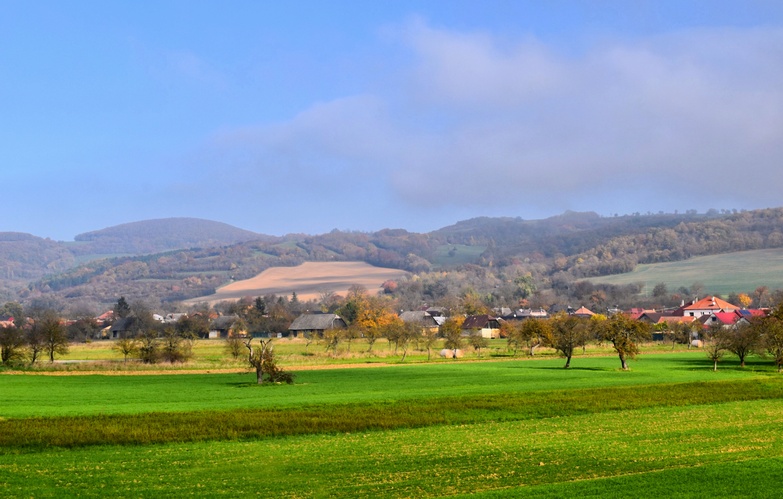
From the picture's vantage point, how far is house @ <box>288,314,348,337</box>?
160m

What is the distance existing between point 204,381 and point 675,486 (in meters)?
46.1

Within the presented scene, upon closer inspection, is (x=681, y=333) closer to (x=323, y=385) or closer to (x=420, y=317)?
(x=420, y=317)

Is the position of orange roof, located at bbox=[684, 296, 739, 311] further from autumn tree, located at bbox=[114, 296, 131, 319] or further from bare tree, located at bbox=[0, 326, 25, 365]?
bare tree, located at bbox=[0, 326, 25, 365]

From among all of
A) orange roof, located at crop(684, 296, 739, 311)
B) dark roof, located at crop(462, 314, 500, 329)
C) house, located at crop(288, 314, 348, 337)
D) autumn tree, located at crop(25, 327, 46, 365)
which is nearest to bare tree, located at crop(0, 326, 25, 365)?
autumn tree, located at crop(25, 327, 46, 365)

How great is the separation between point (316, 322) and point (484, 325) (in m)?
35.2

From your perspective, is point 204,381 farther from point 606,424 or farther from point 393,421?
point 606,424

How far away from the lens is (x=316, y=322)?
162m

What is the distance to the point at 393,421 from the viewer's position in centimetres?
3647

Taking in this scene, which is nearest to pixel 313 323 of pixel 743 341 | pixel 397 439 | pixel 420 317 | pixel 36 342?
pixel 420 317

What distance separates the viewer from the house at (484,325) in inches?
6521

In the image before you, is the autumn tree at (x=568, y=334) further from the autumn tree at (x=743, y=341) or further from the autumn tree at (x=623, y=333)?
the autumn tree at (x=743, y=341)

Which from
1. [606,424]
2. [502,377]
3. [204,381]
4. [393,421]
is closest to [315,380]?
[204,381]

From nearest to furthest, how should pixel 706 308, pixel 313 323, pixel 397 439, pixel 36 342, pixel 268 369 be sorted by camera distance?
pixel 397 439 → pixel 268 369 → pixel 36 342 → pixel 313 323 → pixel 706 308

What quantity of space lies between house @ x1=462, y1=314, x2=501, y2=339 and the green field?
10850 centimetres
